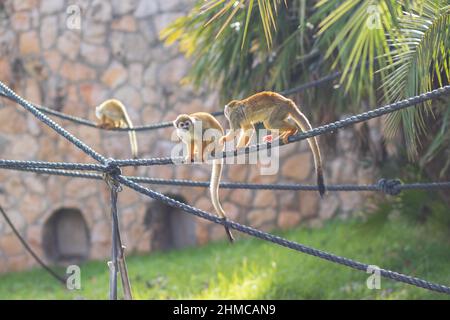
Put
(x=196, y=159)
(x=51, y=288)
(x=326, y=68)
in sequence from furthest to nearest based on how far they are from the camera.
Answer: (x=51, y=288)
(x=326, y=68)
(x=196, y=159)

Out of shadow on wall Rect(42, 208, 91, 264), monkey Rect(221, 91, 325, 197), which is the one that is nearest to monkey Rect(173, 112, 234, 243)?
monkey Rect(221, 91, 325, 197)

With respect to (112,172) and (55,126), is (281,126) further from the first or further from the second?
(55,126)

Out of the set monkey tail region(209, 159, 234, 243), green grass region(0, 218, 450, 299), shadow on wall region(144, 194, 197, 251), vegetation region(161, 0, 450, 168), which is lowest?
green grass region(0, 218, 450, 299)

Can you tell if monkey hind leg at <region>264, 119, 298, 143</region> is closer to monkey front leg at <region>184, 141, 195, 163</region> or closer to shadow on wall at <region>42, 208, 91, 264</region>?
monkey front leg at <region>184, 141, 195, 163</region>

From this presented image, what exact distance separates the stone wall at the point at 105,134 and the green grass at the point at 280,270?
1.03 feet

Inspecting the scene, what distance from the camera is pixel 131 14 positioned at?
7312 millimetres

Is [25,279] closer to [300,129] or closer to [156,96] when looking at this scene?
[156,96]

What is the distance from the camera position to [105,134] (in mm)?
7414

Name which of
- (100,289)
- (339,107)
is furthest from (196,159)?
(100,289)

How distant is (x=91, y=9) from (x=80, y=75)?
0.62 m

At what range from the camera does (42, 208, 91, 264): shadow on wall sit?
7.65 meters

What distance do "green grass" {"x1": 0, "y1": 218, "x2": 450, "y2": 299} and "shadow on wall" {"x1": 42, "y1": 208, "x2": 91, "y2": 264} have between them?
42cm

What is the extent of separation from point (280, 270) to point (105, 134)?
7.76ft

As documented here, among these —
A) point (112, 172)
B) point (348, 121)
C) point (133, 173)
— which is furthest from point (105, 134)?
point (348, 121)
